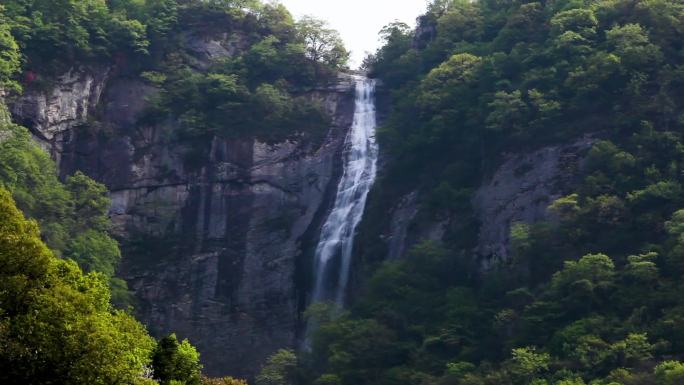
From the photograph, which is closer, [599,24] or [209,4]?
[599,24]

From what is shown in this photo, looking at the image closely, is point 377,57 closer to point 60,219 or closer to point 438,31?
point 438,31

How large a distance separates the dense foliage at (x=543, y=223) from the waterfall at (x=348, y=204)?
1.25 m

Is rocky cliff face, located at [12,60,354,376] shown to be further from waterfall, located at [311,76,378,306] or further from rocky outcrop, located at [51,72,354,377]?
waterfall, located at [311,76,378,306]

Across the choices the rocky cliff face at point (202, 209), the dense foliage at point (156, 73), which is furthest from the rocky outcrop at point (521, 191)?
the dense foliage at point (156, 73)

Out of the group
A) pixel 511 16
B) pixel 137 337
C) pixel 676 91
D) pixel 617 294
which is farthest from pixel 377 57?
pixel 137 337

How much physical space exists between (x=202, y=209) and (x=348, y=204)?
21.1ft

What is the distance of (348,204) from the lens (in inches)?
1918

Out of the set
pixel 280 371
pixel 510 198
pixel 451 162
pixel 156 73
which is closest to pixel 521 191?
pixel 510 198

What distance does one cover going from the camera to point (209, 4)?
5534cm

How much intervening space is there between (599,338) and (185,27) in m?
28.4

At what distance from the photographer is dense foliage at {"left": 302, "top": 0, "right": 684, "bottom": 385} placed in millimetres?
35250

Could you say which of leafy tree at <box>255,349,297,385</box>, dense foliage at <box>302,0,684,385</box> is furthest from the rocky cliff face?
leafy tree at <box>255,349,297,385</box>

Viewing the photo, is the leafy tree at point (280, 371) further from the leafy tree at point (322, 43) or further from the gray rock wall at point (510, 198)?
the leafy tree at point (322, 43)

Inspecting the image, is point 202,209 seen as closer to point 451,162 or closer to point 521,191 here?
point 451,162
